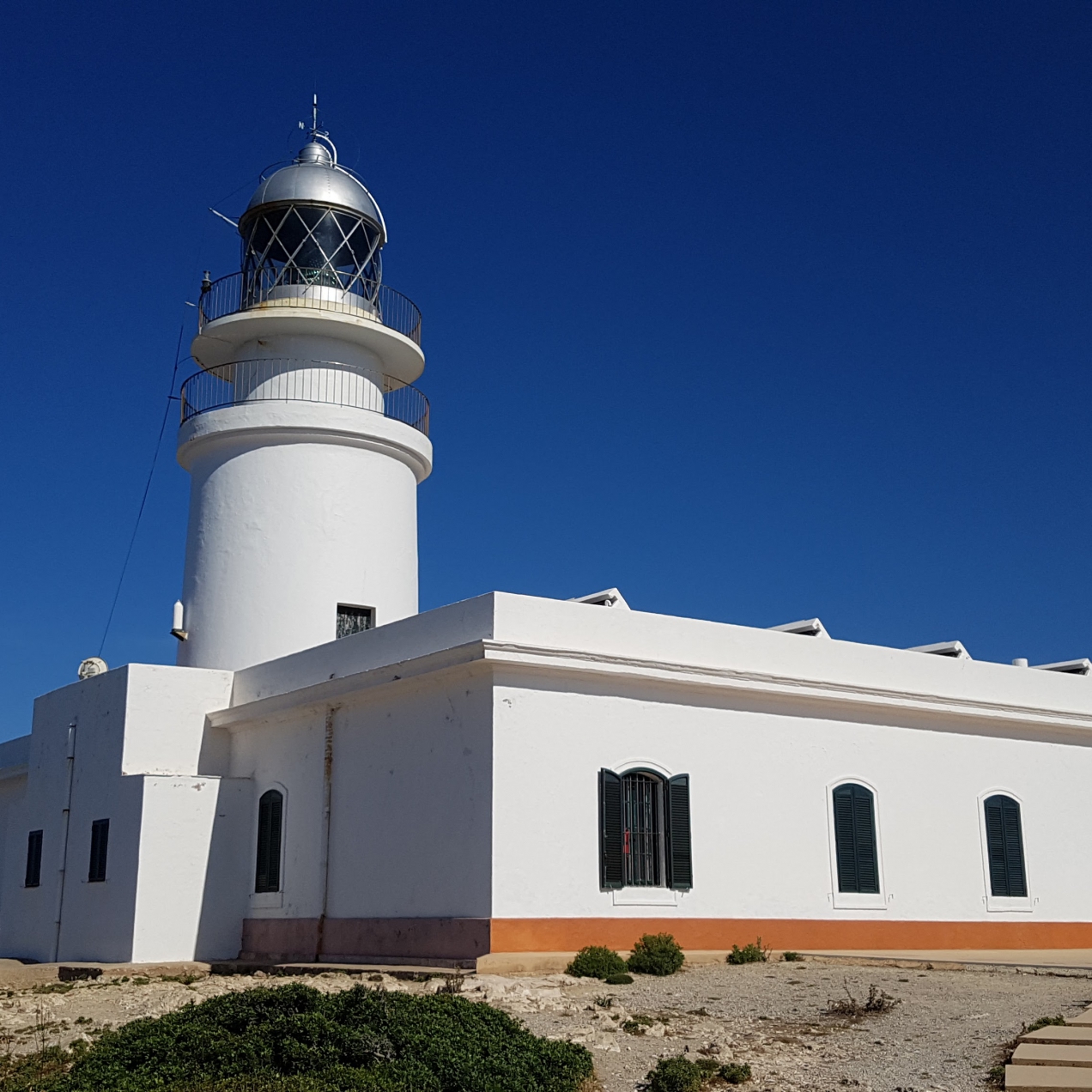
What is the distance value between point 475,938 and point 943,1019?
546 cm

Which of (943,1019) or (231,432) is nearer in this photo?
(943,1019)

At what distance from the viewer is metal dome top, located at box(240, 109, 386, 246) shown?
22234 millimetres

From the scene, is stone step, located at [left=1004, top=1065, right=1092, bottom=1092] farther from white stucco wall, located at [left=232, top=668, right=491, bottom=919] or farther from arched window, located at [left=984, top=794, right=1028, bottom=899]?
arched window, located at [left=984, top=794, right=1028, bottom=899]

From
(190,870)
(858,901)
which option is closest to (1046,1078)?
(858,901)

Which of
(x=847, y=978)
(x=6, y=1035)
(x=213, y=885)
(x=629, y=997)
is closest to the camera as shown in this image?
(x=6, y=1035)

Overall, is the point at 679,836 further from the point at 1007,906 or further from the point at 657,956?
the point at 1007,906

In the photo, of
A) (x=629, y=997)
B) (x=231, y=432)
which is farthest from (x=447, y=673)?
(x=231, y=432)

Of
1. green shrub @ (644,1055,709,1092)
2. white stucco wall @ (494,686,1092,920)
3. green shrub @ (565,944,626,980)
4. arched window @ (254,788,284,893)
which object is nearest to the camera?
green shrub @ (644,1055,709,1092)

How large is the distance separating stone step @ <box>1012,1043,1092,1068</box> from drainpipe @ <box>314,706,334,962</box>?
393 inches

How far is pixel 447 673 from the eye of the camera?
1605 cm

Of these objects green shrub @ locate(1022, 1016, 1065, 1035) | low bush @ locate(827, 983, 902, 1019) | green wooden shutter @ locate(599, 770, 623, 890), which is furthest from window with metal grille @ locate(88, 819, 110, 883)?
green shrub @ locate(1022, 1016, 1065, 1035)

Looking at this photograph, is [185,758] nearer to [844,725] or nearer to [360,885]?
[360,885]

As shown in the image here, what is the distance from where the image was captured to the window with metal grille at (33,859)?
2091 cm

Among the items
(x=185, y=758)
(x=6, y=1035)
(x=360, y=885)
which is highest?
(x=185, y=758)
